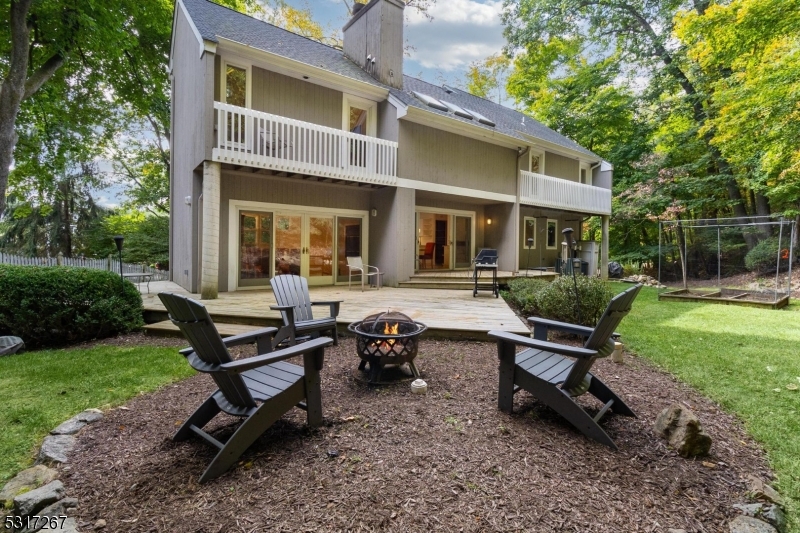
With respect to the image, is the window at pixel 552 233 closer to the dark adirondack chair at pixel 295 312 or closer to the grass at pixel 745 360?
the grass at pixel 745 360

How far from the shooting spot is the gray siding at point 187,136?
709cm

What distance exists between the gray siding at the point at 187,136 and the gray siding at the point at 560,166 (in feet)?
39.2

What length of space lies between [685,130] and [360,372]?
18.7 meters

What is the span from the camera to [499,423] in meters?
2.57

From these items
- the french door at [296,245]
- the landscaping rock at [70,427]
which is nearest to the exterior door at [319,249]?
the french door at [296,245]

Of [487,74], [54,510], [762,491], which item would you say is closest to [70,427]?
[54,510]

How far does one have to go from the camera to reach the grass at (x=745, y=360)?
2.58 m

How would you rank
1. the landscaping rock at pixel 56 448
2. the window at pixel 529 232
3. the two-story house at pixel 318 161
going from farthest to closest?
the window at pixel 529 232
the two-story house at pixel 318 161
the landscaping rock at pixel 56 448

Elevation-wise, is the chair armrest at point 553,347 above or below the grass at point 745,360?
above

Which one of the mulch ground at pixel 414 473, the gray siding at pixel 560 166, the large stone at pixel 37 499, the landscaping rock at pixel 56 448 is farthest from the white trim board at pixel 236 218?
the gray siding at pixel 560 166

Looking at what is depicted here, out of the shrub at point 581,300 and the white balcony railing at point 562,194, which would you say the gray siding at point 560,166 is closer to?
the white balcony railing at point 562,194

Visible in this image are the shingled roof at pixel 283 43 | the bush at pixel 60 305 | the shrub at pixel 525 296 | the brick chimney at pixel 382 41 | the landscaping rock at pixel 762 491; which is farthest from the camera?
the brick chimney at pixel 382 41

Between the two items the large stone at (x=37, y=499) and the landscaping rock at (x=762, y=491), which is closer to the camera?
the large stone at (x=37, y=499)

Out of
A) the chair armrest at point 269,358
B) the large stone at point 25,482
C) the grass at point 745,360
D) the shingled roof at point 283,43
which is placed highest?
the shingled roof at point 283,43
